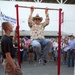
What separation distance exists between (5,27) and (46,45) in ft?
6.42

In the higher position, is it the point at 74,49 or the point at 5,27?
the point at 5,27

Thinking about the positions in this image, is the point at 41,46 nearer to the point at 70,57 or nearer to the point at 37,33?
the point at 37,33

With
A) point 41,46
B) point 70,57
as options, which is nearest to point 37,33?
point 41,46

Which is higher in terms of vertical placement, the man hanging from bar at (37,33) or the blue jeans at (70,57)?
the man hanging from bar at (37,33)

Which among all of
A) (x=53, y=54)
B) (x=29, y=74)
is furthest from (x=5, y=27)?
(x=53, y=54)

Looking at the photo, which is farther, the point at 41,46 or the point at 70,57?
the point at 70,57

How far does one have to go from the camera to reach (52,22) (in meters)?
17.3

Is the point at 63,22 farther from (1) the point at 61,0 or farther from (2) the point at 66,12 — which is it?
(1) the point at 61,0

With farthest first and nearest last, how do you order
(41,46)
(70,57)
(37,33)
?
(70,57) < (41,46) < (37,33)

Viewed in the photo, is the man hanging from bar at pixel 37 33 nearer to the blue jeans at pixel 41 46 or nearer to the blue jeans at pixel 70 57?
the blue jeans at pixel 41 46

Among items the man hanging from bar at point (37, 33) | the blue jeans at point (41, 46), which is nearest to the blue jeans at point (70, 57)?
the blue jeans at point (41, 46)

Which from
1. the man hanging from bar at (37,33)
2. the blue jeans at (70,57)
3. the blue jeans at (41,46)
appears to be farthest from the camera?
the blue jeans at (70,57)

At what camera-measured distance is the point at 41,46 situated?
628 cm

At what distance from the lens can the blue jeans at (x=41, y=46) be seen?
5957 mm
